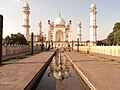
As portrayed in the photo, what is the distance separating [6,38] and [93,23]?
1208 inches

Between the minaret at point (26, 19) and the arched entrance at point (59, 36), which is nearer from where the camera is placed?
the minaret at point (26, 19)

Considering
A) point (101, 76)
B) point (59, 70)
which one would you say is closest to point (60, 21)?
point (59, 70)

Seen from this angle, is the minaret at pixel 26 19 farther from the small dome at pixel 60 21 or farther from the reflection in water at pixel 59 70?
the reflection in water at pixel 59 70

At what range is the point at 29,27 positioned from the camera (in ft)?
236

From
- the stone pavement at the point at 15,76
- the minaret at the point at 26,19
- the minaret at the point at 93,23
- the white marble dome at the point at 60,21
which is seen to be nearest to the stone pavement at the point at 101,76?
the stone pavement at the point at 15,76

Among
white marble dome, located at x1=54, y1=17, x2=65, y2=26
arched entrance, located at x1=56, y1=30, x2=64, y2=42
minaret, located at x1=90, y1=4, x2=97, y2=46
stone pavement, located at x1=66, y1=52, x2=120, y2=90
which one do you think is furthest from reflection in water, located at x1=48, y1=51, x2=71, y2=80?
arched entrance, located at x1=56, y1=30, x2=64, y2=42

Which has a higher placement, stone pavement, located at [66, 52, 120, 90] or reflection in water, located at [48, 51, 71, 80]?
stone pavement, located at [66, 52, 120, 90]

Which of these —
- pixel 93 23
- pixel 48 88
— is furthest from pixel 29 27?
pixel 48 88

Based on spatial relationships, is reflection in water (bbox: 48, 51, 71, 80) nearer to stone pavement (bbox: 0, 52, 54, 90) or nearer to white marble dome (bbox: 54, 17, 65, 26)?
stone pavement (bbox: 0, 52, 54, 90)

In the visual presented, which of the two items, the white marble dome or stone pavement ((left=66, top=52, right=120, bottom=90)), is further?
the white marble dome

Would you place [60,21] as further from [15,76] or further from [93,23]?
[15,76]

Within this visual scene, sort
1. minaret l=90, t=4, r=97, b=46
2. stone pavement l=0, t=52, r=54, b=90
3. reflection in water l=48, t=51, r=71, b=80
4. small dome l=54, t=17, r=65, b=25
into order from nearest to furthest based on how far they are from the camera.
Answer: stone pavement l=0, t=52, r=54, b=90 → reflection in water l=48, t=51, r=71, b=80 → minaret l=90, t=4, r=97, b=46 → small dome l=54, t=17, r=65, b=25

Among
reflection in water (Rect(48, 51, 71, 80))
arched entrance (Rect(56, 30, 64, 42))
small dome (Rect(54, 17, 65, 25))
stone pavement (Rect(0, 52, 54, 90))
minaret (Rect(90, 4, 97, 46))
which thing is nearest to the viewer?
stone pavement (Rect(0, 52, 54, 90))

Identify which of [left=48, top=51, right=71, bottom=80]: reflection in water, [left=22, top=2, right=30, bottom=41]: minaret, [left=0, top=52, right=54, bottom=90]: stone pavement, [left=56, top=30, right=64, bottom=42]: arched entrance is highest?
[left=22, top=2, right=30, bottom=41]: minaret
